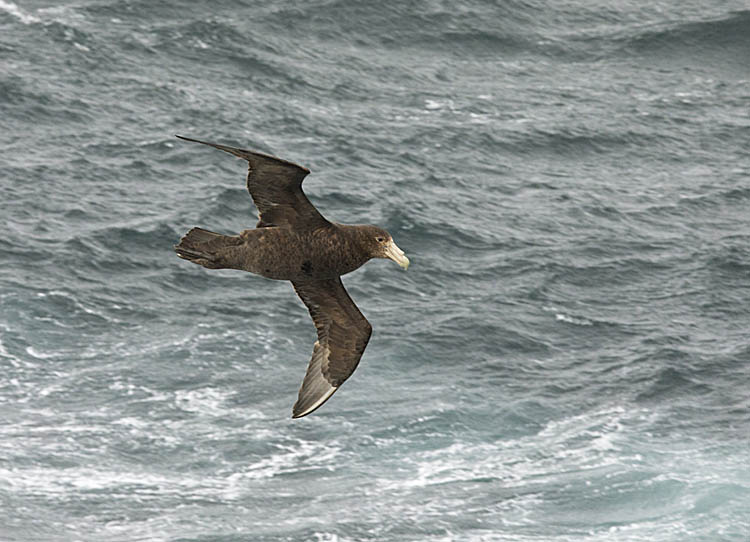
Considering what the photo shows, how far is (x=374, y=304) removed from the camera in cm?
4125

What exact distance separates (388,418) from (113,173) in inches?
484

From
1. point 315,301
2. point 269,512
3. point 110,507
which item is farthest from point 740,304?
point 315,301

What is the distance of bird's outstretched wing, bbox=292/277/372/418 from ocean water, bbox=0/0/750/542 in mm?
14500

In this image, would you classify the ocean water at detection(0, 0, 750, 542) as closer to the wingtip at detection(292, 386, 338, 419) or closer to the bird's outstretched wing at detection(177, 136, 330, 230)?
the wingtip at detection(292, 386, 338, 419)

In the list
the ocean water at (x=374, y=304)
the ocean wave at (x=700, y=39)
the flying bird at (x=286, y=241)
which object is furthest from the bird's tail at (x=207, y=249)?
the ocean wave at (x=700, y=39)

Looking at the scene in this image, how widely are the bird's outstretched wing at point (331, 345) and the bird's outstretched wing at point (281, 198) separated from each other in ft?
5.73

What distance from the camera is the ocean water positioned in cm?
3678

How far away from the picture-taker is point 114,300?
4103 cm

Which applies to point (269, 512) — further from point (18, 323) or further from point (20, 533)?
point (18, 323)

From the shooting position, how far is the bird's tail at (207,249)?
19.3 metres

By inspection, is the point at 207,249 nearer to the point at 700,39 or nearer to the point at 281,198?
the point at 281,198

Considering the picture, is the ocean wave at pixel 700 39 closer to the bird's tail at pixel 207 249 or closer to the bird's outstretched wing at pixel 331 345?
the bird's outstretched wing at pixel 331 345

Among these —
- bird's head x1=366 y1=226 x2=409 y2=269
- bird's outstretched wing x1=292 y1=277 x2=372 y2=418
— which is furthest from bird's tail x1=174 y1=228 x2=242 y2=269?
bird's outstretched wing x1=292 y1=277 x2=372 y2=418

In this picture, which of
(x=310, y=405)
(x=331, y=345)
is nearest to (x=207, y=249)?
(x=331, y=345)
